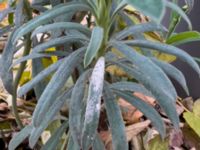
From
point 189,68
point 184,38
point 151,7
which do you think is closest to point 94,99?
point 151,7

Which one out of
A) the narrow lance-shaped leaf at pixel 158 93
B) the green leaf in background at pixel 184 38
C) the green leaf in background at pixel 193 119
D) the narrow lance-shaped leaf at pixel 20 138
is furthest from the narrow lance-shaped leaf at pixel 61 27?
the green leaf in background at pixel 193 119

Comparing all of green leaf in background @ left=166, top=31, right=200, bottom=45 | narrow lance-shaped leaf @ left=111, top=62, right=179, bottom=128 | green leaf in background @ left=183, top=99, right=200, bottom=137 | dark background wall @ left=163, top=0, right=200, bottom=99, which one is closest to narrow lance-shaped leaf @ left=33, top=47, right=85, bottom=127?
narrow lance-shaped leaf @ left=111, top=62, right=179, bottom=128

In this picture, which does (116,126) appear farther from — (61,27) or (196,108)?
(196,108)

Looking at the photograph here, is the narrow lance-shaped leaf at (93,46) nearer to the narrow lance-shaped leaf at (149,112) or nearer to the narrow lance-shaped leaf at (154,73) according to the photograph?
the narrow lance-shaped leaf at (154,73)

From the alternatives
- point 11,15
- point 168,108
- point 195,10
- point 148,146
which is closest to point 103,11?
point 168,108

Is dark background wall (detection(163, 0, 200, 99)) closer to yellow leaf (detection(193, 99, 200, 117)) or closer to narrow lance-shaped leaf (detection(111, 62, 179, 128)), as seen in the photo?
yellow leaf (detection(193, 99, 200, 117))

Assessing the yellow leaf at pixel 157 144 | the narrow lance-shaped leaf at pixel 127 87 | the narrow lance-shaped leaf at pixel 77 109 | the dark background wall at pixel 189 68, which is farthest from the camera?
the dark background wall at pixel 189 68
